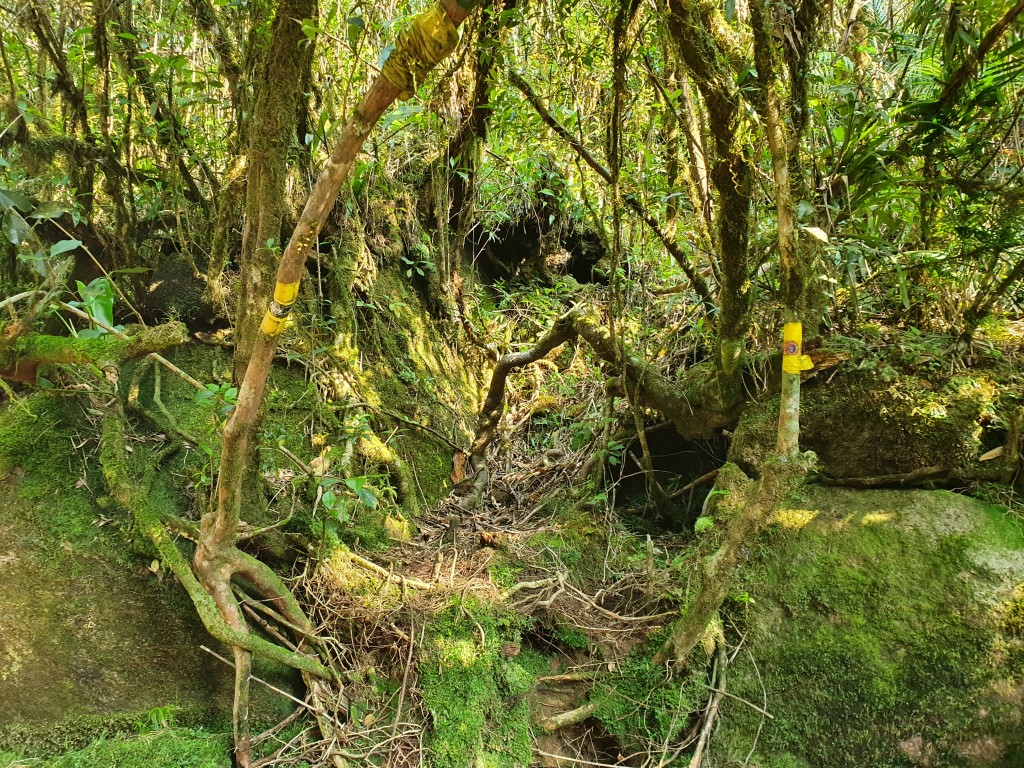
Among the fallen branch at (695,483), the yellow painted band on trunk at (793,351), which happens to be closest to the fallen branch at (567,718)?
the fallen branch at (695,483)

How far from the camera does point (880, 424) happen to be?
2.75 meters

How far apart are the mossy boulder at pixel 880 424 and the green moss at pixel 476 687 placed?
1.55m

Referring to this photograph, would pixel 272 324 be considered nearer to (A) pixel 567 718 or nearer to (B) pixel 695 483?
(A) pixel 567 718

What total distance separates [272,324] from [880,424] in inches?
109

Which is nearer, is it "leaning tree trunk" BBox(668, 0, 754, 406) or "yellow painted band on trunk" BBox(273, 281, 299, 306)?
"yellow painted band on trunk" BBox(273, 281, 299, 306)

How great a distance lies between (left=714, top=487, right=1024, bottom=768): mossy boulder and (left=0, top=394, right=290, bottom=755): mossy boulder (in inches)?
84.6

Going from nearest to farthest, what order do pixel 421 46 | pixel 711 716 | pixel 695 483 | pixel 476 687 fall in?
pixel 421 46 < pixel 711 716 < pixel 476 687 < pixel 695 483

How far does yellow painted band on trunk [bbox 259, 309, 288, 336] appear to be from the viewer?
1.71 meters

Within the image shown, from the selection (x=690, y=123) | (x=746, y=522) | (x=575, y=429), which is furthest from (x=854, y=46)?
(x=575, y=429)

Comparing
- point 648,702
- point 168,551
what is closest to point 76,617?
point 168,551

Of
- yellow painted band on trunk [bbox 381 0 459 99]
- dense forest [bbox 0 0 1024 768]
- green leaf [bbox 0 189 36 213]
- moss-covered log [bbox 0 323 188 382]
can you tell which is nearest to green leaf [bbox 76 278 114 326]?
dense forest [bbox 0 0 1024 768]

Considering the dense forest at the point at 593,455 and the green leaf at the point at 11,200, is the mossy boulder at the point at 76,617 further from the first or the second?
the green leaf at the point at 11,200

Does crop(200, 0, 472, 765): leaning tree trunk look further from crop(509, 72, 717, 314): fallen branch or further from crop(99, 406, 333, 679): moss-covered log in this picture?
crop(509, 72, 717, 314): fallen branch

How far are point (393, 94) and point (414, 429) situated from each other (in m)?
2.89
